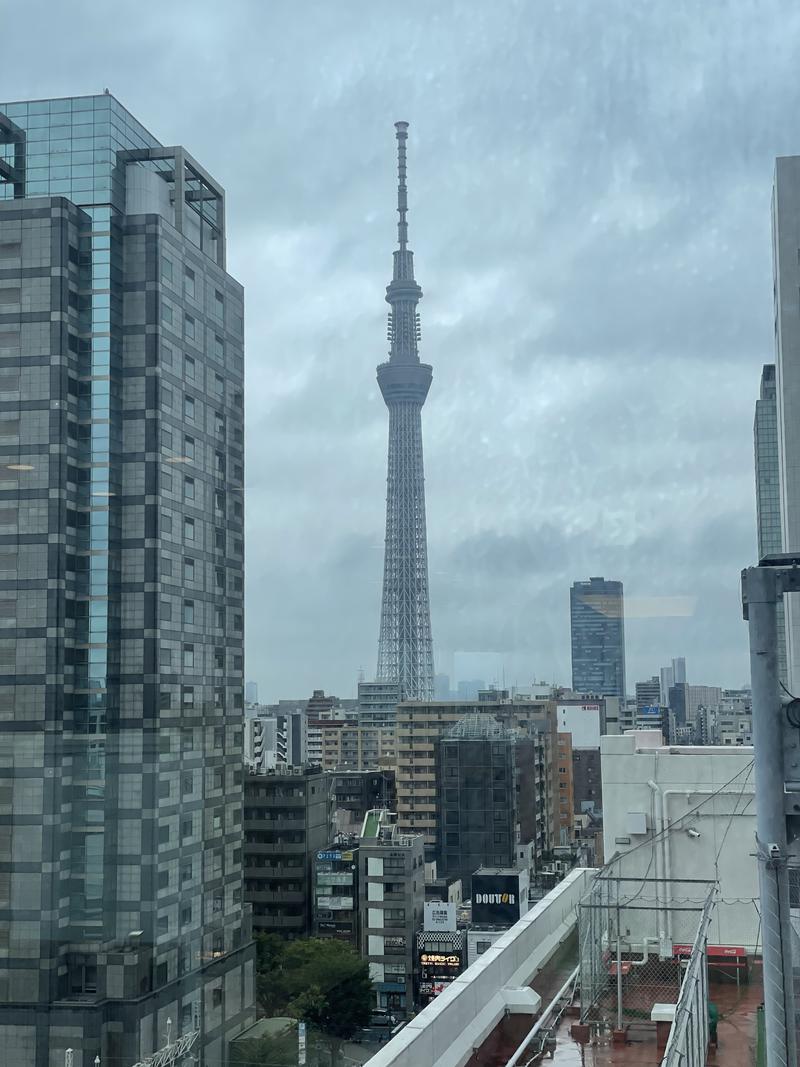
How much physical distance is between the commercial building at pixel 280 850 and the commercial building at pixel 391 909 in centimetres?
52

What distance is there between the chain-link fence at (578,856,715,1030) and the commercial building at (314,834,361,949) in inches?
231

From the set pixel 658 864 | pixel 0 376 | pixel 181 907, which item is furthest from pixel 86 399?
pixel 658 864

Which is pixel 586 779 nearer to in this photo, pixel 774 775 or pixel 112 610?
pixel 112 610

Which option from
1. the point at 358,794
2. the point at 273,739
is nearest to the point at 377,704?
the point at 273,739

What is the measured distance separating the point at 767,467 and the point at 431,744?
17.6 feet

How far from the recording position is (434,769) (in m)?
11.4

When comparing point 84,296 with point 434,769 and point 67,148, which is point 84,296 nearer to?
point 67,148

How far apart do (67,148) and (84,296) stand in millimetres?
1283

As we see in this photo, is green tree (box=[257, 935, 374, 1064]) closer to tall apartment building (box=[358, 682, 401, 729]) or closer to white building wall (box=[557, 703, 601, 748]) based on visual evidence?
white building wall (box=[557, 703, 601, 748])

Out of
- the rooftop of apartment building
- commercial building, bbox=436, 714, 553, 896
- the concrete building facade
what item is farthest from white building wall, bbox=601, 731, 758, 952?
commercial building, bbox=436, 714, 553, 896

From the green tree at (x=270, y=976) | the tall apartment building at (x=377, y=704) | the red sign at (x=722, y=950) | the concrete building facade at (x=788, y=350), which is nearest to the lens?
the red sign at (x=722, y=950)

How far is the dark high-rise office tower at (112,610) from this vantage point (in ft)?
21.0

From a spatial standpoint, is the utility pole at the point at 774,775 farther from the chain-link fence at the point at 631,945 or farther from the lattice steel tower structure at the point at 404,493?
the lattice steel tower structure at the point at 404,493

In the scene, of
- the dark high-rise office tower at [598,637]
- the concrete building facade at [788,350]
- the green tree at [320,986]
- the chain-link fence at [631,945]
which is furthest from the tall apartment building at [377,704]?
the chain-link fence at [631,945]
